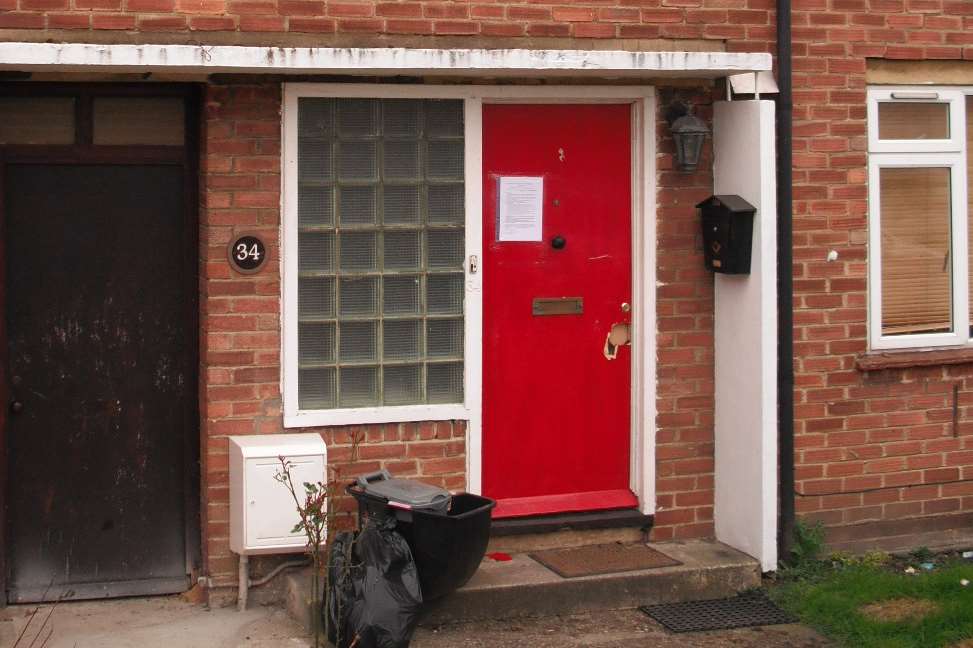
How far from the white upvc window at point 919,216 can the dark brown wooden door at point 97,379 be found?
3.79 metres

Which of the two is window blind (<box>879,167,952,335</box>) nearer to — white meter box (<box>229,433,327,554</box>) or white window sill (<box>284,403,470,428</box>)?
white window sill (<box>284,403,470,428</box>)

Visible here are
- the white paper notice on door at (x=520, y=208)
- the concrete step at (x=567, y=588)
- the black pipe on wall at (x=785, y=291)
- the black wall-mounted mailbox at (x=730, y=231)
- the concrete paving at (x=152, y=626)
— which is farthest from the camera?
the black pipe on wall at (x=785, y=291)

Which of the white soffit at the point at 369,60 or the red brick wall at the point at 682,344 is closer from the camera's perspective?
the white soffit at the point at 369,60

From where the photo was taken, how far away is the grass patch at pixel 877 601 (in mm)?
6500

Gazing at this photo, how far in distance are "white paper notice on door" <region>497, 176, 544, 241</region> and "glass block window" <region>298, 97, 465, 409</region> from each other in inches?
9.1

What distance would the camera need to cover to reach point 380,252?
7059mm

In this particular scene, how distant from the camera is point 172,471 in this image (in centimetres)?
710

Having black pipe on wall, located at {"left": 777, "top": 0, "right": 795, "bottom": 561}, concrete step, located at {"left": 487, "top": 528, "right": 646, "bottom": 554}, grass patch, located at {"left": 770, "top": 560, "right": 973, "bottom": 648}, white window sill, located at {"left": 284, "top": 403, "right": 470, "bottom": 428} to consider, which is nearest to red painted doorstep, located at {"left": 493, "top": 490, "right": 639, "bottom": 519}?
concrete step, located at {"left": 487, "top": 528, "right": 646, "bottom": 554}

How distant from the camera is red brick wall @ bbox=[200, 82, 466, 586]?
6.74 metres

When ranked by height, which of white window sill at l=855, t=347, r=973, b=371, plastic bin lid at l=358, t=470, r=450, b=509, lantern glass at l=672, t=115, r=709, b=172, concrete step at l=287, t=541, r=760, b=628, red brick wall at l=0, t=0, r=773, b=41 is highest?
red brick wall at l=0, t=0, r=773, b=41

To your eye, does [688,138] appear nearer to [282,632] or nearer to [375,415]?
[375,415]

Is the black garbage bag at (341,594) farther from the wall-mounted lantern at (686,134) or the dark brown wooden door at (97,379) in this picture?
the wall-mounted lantern at (686,134)

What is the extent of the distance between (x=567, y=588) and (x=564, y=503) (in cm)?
72

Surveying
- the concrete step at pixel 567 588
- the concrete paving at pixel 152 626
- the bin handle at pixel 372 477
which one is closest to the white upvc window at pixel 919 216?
the concrete step at pixel 567 588
